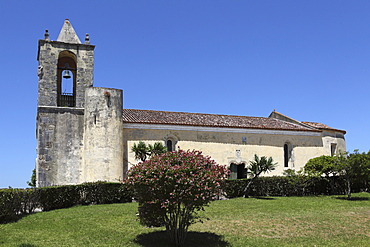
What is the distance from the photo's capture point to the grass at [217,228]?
12.7 meters

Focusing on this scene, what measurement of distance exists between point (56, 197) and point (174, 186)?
10.9m

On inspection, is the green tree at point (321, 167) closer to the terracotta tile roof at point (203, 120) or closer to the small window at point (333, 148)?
the terracotta tile roof at point (203, 120)

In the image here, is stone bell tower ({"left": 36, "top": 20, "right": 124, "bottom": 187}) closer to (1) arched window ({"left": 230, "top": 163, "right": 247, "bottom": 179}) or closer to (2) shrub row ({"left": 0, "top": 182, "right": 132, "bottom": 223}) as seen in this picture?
(2) shrub row ({"left": 0, "top": 182, "right": 132, "bottom": 223})

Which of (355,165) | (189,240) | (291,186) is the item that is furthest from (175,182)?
(291,186)

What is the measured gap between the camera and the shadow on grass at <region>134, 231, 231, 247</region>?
12.3 metres

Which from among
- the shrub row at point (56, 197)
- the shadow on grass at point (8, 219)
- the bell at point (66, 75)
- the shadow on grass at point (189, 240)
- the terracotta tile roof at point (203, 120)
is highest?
the bell at point (66, 75)

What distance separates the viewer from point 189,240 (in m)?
12.9

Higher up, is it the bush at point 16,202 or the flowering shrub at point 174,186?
the flowering shrub at point 174,186

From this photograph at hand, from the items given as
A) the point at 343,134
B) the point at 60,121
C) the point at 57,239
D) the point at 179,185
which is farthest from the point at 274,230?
the point at 343,134

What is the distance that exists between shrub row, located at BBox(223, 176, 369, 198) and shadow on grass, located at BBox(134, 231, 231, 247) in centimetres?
1219

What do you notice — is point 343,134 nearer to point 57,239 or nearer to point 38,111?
point 38,111

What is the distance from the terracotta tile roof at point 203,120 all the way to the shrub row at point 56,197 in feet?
21.8

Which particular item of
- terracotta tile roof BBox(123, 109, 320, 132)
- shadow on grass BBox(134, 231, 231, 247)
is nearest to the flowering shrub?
shadow on grass BBox(134, 231, 231, 247)

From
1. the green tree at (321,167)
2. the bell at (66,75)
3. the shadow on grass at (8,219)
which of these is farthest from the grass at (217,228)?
the bell at (66,75)
